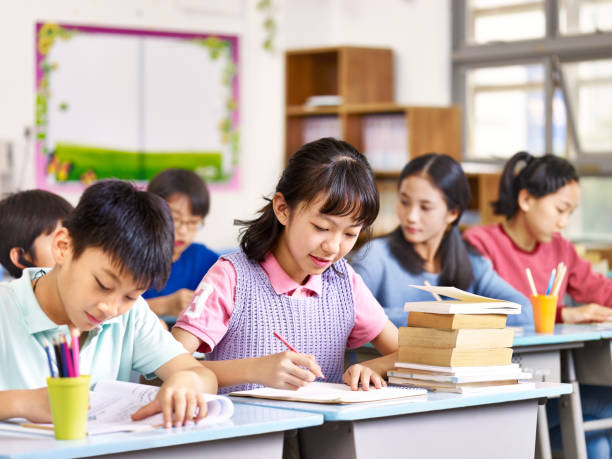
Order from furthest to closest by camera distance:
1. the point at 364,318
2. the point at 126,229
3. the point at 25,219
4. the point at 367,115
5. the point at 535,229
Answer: the point at 367,115, the point at 535,229, the point at 25,219, the point at 364,318, the point at 126,229

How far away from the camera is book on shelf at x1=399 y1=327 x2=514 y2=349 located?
204cm

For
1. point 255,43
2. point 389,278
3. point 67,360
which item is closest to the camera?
point 67,360

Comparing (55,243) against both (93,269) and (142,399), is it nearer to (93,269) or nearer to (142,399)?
(93,269)

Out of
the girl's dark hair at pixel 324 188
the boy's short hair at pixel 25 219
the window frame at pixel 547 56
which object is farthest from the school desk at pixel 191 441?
the window frame at pixel 547 56

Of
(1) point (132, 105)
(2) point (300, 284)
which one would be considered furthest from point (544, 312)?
(1) point (132, 105)

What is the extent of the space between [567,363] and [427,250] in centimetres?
58

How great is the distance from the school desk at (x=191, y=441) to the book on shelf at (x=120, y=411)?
3 cm

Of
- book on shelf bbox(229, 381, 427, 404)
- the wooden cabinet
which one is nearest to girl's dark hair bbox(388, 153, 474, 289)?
book on shelf bbox(229, 381, 427, 404)

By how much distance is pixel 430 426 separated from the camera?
1.91 metres

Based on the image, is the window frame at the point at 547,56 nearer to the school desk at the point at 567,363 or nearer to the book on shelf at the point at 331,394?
the school desk at the point at 567,363

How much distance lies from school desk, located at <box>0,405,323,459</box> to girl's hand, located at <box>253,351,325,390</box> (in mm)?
123

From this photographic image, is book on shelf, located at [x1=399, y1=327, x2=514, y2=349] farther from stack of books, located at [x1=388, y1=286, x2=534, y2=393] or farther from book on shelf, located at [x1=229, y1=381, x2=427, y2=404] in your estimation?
book on shelf, located at [x1=229, y1=381, x2=427, y2=404]

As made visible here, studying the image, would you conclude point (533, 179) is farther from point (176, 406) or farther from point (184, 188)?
point (176, 406)

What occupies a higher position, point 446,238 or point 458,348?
point 446,238
